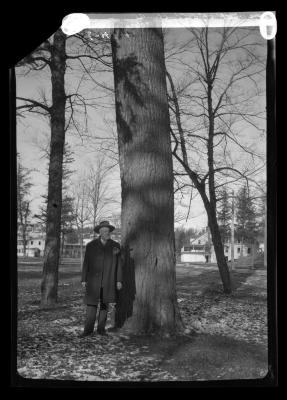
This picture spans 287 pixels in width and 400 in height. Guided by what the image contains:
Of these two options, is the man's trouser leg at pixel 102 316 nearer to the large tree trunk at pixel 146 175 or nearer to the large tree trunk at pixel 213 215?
the large tree trunk at pixel 146 175

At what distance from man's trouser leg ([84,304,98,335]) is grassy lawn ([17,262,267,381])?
76 mm

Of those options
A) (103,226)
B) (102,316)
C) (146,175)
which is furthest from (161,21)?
(102,316)

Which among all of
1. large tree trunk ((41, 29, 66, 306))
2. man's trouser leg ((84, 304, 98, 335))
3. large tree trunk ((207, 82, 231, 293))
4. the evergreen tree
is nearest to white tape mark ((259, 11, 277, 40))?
large tree trunk ((207, 82, 231, 293))

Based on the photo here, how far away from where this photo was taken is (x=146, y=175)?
5402mm

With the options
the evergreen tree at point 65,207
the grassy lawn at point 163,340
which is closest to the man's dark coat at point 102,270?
the grassy lawn at point 163,340

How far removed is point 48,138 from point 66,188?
678 mm

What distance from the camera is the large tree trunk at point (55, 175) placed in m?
5.29

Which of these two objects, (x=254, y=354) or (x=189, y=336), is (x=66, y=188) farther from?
(x=254, y=354)

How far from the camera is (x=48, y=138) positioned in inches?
213

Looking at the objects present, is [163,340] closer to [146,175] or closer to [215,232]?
[215,232]

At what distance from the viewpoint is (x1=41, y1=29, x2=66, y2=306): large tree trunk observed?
5.29 m

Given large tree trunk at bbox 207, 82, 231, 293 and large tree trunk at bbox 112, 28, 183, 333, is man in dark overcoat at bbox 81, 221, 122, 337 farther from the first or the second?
large tree trunk at bbox 207, 82, 231, 293

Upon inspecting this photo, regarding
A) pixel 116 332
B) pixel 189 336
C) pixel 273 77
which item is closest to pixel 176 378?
pixel 189 336

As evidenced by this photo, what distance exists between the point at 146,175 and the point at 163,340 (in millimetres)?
2007
